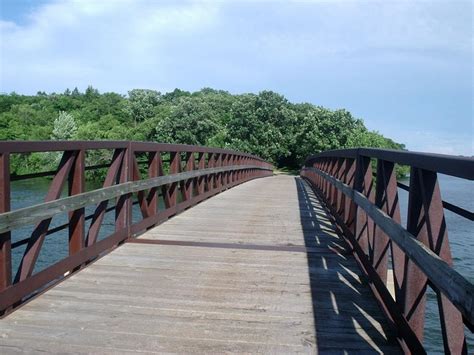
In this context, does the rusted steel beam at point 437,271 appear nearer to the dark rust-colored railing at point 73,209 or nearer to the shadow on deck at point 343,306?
the shadow on deck at point 343,306

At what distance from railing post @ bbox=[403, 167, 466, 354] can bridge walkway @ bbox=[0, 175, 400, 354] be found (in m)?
0.31

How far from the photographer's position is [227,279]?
4590 mm

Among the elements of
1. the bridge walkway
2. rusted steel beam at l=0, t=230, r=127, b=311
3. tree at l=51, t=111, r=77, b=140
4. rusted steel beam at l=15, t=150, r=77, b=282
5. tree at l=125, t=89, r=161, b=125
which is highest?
tree at l=125, t=89, r=161, b=125

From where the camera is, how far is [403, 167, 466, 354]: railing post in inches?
97.5

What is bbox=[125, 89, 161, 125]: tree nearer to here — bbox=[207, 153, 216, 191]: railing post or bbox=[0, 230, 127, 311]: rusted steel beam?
bbox=[207, 153, 216, 191]: railing post

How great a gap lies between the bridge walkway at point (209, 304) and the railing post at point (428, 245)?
1.01 ft

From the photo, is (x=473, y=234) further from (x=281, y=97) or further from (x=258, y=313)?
(x=281, y=97)

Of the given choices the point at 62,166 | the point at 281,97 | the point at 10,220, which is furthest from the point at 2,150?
the point at 281,97

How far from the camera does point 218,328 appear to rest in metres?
3.41

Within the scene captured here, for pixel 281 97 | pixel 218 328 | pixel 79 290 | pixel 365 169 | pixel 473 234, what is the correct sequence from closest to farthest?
pixel 218 328 → pixel 79 290 → pixel 365 169 → pixel 473 234 → pixel 281 97

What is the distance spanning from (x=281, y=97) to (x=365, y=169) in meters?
57.3

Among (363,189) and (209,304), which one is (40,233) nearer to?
(209,304)

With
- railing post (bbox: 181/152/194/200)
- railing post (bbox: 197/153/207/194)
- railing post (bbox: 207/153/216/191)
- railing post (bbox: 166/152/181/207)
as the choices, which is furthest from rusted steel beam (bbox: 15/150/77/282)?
railing post (bbox: 207/153/216/191)

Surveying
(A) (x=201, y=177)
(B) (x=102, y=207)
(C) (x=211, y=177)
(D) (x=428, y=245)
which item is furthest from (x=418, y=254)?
(C) (x=211, y=177)
